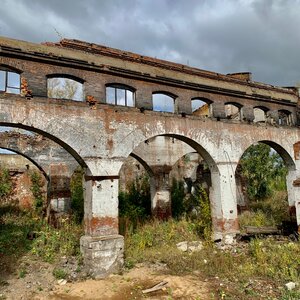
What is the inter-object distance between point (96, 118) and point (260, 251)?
6524 millimetres

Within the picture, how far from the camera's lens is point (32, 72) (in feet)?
30.6

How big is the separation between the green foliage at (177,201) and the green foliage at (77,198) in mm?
4829

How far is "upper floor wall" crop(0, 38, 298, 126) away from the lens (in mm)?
9297

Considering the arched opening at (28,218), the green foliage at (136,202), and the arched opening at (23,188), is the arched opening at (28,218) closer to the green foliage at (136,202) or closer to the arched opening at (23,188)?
the arched opening at (23,188)

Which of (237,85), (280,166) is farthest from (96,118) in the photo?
(280,166)

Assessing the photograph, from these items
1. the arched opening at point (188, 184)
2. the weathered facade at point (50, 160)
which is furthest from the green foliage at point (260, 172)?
the weathered facade at point (50, 160)

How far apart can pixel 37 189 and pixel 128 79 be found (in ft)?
36.4

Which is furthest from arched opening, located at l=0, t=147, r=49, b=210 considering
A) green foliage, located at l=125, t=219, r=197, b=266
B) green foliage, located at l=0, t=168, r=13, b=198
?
green foliage, located at l=125, t=219, r=197, b=266

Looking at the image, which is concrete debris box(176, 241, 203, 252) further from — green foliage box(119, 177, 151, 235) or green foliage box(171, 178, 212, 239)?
green foliage box(119, 177, 151, 235)

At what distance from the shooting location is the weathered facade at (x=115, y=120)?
905 cm

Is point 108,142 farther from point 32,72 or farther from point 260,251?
point 260,251

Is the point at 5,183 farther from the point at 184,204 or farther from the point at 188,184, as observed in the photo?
the point at 188,184

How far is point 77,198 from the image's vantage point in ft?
54.9

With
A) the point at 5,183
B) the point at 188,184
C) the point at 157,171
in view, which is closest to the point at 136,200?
the point at 157,171
